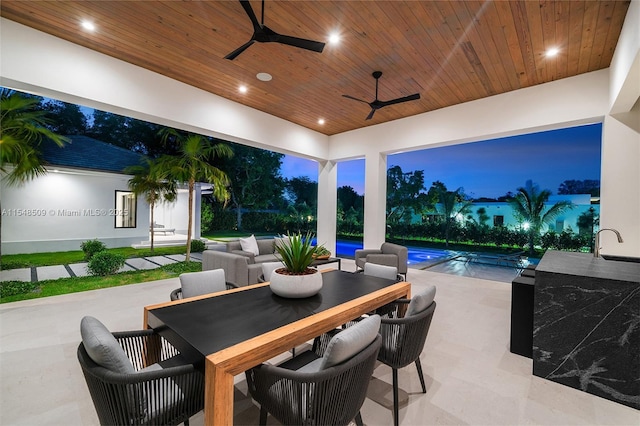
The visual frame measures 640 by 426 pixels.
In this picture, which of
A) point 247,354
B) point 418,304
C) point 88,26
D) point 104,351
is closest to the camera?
point 104,351

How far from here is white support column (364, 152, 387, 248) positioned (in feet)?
21.6

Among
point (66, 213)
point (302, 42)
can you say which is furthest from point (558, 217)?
point (66, 213)

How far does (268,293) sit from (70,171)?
6.53m

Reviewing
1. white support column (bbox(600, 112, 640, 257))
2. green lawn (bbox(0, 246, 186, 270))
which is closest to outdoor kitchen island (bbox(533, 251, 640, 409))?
white support column (bbox(600, 112, 640, 257))

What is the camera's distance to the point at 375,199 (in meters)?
6.59

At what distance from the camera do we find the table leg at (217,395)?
3.68ft

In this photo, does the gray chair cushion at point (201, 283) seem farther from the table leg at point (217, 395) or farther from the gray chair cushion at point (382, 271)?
the gray chair cushion at point (382, 271)

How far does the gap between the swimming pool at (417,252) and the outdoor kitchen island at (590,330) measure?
17.1 ft

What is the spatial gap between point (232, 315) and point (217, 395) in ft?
1.83

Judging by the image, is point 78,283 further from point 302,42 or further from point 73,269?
point 302,42

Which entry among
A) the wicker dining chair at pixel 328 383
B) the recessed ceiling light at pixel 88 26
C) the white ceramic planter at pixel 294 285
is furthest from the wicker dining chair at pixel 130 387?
the recessed ceiling light at pixel 88 26

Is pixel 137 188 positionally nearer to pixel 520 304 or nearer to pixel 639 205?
pixel 520 304

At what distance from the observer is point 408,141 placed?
6055 millimetres

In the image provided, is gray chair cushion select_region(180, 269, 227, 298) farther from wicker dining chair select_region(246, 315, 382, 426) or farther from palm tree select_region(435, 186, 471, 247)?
palm tree select_region(435, 186, 471, 247)
